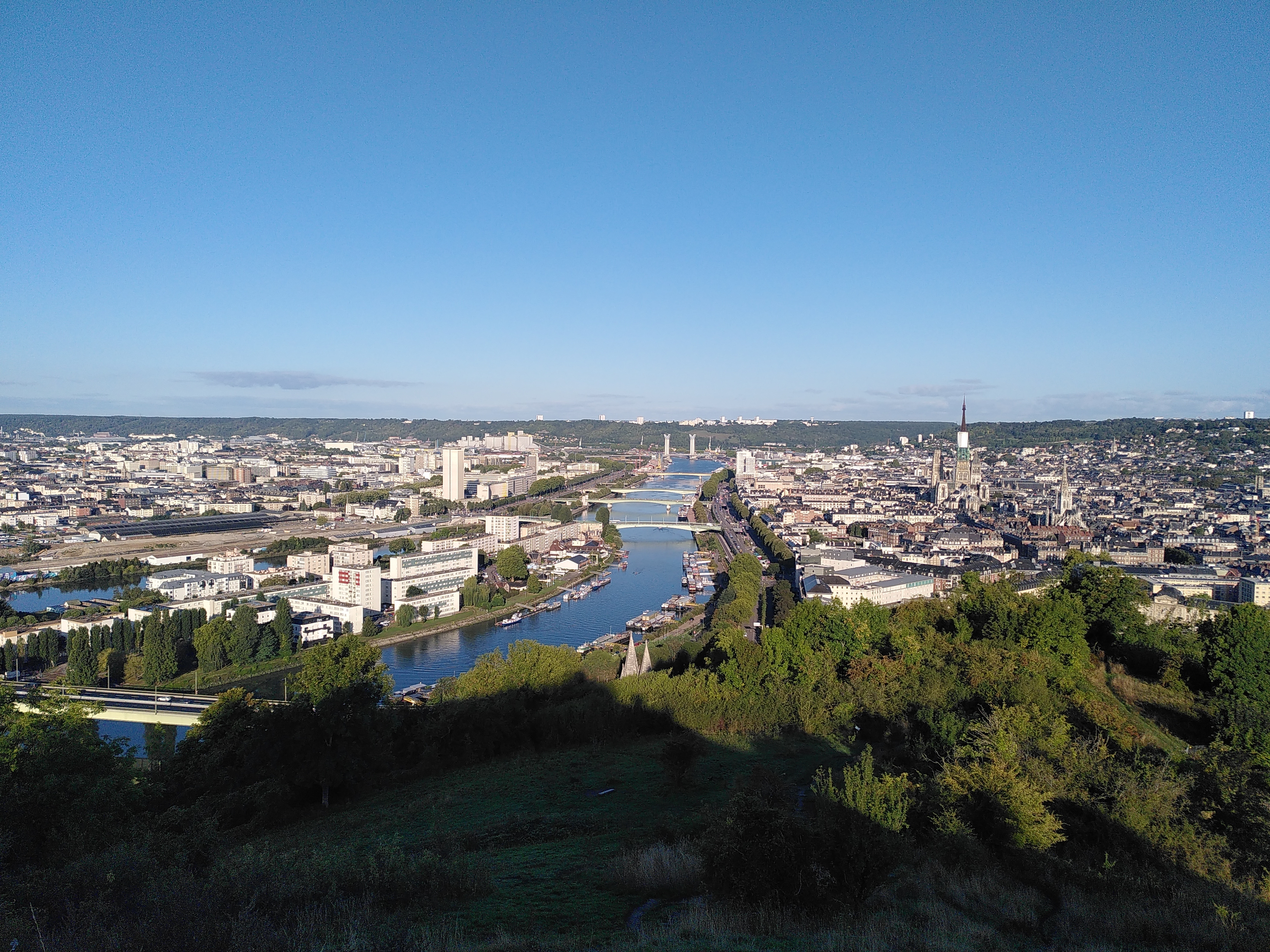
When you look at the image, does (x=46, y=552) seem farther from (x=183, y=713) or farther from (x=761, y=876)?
(x=761, y=876)

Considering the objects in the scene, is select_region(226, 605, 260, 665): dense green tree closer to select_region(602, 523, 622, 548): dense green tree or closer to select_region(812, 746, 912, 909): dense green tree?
select_region(812, 746, 912, 909): dense green tree

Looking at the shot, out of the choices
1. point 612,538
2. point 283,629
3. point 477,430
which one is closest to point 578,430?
point 477,430

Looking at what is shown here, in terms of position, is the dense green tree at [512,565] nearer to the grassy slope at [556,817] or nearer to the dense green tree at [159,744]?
the dense green tree at [159,744]

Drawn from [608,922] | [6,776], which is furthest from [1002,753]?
[6,776]

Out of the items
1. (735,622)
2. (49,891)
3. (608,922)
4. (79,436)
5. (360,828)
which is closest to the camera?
(49,891)

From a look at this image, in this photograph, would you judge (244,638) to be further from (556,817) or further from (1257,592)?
(1257,592)
